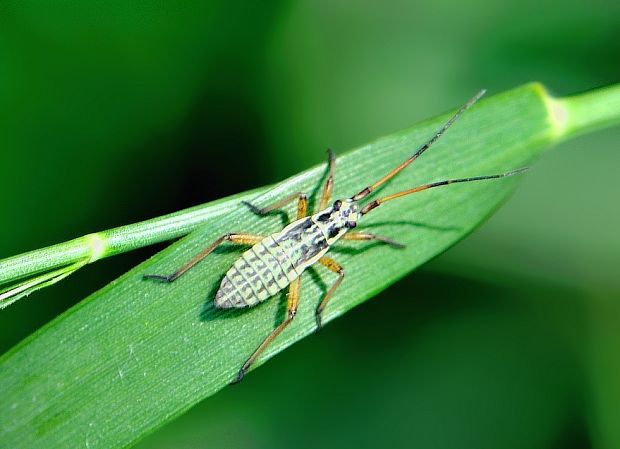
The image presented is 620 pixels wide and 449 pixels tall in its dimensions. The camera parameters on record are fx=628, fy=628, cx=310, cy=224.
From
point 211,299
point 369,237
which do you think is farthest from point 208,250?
point 369,237

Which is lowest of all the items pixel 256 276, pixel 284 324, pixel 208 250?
pixel 284 324

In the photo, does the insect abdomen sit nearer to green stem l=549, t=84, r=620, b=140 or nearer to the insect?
the insect

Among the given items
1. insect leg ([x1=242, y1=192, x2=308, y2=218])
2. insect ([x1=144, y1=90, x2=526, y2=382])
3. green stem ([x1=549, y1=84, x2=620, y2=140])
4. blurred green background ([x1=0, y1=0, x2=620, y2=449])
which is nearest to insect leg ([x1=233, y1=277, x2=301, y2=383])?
insect ([x1=144, y1=90, x2=526, y2=382])

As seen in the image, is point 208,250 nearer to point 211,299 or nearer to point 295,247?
point 211,299

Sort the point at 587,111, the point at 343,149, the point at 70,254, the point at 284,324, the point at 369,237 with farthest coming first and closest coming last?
the point at 343,149
the point at 369,237
the point at 284,324
the point at 587,111
the point at 70,254

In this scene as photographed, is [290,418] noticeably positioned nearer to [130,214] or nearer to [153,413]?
[153,413]

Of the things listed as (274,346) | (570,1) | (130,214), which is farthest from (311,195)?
(570,1)

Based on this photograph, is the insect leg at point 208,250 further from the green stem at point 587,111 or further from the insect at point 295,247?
the green stem at point 587,111

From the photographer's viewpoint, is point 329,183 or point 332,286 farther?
point 329,183
